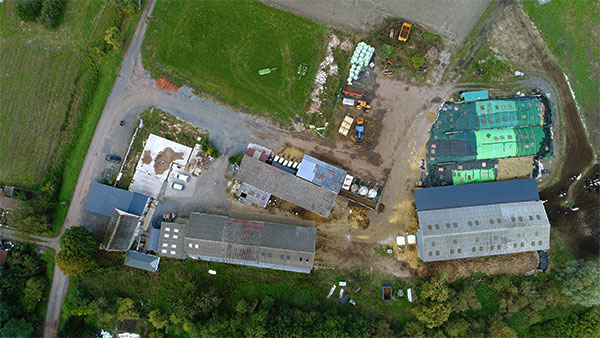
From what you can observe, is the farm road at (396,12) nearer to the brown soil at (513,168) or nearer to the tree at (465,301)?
the brown soil at (513,168)

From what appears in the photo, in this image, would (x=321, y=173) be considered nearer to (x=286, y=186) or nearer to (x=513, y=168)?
(x=286, y=186)

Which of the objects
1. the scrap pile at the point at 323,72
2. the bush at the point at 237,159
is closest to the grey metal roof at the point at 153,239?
the bush at the point at 237,159

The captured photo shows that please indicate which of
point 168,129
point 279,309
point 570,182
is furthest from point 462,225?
point 168,129

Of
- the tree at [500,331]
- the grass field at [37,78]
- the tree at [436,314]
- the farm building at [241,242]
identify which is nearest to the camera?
the tree at [436,314]

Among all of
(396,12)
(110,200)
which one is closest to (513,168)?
(396,12)

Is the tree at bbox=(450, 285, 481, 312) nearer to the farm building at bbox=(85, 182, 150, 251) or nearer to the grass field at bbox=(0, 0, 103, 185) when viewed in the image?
the farm building at bbox=(85, 182, 150, 251)
